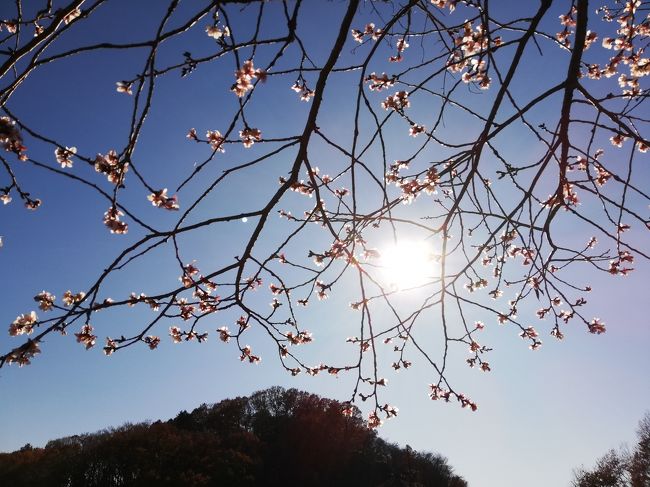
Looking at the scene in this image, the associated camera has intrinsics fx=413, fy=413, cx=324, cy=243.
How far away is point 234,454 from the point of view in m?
26.1

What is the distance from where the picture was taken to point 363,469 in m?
32.6

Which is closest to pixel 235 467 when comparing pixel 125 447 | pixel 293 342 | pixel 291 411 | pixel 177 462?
→ pixel 177 462

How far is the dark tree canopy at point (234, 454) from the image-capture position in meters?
25.1

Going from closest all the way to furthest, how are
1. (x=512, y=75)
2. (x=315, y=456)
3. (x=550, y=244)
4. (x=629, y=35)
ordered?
1. (x=512, y=75)
2. (x=550, y=244)
3. (x=629, y=35)
4. (x=315, y=456)

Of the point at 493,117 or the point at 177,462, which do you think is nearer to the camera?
the point at 493,117

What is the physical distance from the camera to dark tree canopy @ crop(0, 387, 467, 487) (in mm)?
25094

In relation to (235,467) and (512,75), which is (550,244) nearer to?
(512,75)

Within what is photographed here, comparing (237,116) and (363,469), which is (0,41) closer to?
(237,116)

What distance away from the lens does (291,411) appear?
35.4m

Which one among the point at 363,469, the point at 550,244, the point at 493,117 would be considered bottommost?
the point at 363,469

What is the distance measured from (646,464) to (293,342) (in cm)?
3427

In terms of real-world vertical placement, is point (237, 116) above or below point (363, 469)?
above

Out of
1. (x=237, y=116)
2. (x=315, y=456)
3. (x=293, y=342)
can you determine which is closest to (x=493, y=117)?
(x=237, y=116)

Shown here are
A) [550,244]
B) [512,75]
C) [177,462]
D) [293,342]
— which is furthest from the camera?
[177,462]
